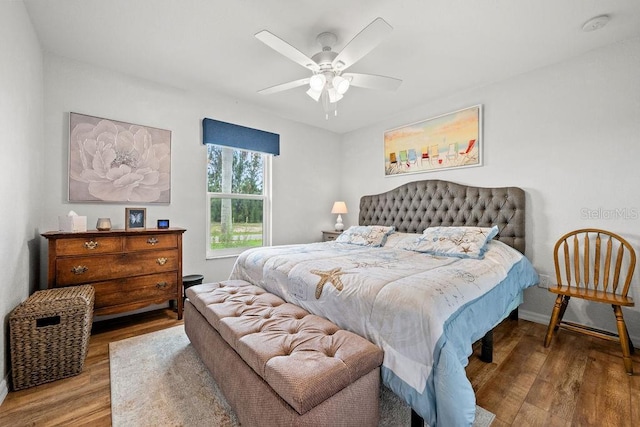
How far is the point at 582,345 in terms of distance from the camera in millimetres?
2215

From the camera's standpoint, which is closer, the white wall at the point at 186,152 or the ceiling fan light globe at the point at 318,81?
the ceiling fan light globe at the point at 318,81

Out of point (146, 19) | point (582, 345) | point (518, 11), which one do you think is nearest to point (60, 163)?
point (146, 19)

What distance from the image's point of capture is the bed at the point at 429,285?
1.20 m

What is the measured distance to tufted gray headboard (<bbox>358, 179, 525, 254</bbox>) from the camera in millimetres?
2760

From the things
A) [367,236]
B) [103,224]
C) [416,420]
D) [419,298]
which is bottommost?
[416,420]

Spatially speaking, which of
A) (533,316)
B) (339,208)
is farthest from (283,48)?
(533,316)

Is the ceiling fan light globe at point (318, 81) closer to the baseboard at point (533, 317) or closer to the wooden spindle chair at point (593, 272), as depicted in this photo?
the wooden spindle chair at point (593, 272)

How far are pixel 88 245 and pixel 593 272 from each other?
4.35 metres

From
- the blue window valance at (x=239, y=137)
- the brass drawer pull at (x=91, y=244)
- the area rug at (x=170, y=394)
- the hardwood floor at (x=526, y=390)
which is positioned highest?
the blue window valance at (x=239, y=137)

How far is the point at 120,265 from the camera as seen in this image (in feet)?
7.88

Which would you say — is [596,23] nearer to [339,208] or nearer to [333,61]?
[333,61]

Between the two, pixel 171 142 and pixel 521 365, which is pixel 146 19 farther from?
pixel 521 365

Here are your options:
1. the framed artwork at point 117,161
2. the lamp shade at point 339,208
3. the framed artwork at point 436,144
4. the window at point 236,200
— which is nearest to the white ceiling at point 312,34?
the framed artwork at point 436,144

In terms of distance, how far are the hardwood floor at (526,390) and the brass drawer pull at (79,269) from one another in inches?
23.8
